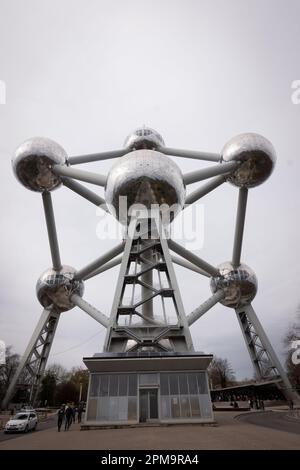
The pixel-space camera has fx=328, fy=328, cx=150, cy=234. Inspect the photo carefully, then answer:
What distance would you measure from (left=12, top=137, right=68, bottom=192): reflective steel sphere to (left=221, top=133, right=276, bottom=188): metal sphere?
10.0 meters

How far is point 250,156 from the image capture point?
18938 millimetres

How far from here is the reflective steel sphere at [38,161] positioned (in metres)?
18.4

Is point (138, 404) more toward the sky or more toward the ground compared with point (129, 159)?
more toward the ground

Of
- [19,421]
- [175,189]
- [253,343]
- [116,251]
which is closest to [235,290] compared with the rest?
[253,343]

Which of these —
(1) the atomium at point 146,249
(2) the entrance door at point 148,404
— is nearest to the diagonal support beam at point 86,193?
(1) the atomium at point 146,249

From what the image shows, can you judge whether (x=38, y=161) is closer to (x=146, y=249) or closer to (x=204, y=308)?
(x=146, y=249)

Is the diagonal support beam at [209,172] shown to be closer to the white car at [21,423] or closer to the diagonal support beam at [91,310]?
the diagonal support beam at [91,310]

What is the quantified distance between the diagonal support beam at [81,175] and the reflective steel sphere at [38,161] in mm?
536

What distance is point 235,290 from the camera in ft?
82.0

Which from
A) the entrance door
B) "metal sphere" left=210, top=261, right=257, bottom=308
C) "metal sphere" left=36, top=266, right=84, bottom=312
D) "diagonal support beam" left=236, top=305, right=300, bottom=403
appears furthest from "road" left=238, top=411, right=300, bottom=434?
"metal sphere" left=36, top=266, right=84, bottom=312

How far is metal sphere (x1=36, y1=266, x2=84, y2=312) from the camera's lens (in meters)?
23.9
